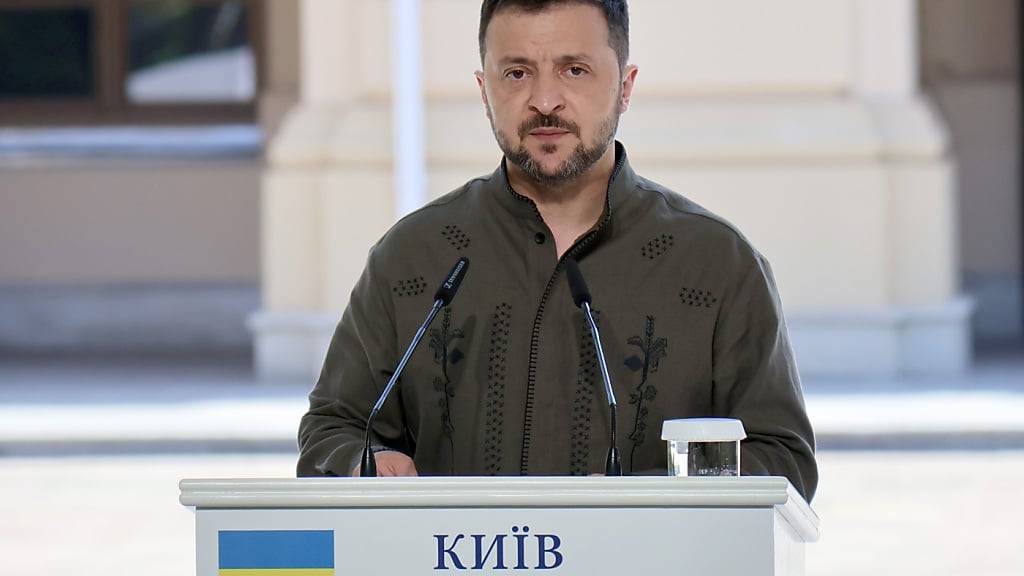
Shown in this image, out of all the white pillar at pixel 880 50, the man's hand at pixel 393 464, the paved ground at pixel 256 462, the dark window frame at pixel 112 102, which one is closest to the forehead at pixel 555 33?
the man's hand at pixel 393 464

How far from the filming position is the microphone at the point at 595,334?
2426mm

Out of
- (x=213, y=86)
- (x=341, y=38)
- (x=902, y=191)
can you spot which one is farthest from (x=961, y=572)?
(x=213, y=86)

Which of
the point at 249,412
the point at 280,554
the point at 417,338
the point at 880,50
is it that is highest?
the point at 880,50

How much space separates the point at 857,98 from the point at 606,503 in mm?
9898

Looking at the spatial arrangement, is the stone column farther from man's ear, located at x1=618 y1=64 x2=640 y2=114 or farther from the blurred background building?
man's ear, located at x1=618 y1=64 x2=640 y2=114

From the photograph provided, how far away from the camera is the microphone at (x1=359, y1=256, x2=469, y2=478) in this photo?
2453 mm

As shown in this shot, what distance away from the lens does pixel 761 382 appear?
8.70 ft

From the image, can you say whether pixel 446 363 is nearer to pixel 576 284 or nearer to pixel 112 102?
pixel 576 284

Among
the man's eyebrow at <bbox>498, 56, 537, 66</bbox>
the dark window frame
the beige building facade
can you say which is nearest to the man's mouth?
the man's eyebrow at <bbox>498, 56, 537, 66</bbox>

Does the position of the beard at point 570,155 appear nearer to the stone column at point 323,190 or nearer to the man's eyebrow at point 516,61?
the man's eyebrow at point 516,61

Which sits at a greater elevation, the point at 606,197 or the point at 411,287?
the point at 606,197

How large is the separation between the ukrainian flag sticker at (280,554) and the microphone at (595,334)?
492mm

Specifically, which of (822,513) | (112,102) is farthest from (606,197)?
(112,102)

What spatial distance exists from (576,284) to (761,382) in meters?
0.31
